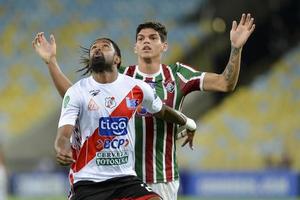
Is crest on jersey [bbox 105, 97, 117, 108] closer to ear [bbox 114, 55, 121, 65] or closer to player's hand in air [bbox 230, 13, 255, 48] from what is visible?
ear [bbox 114, 55, 121, 65]

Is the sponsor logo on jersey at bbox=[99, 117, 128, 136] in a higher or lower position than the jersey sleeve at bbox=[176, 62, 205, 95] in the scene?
lower

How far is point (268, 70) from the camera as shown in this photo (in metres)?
22.1

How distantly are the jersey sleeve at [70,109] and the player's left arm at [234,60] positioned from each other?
1.69 metres

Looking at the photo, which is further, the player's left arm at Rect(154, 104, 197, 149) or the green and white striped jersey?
the green and white striped jersey

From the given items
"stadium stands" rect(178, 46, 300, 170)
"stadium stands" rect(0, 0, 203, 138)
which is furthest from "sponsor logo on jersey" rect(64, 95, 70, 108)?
"stadium stands" rect(0, 0, 203, 138)

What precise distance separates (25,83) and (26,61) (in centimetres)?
62

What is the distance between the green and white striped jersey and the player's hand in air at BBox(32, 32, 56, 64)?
0.64 metres

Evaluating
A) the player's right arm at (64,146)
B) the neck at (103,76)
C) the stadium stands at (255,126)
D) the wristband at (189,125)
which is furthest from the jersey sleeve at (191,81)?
the stadium stands at (255,126)

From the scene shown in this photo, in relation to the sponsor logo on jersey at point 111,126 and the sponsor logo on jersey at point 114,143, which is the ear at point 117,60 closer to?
the sponsor logo on jersey at point 111,126

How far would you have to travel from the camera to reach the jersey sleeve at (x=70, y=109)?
597 cm

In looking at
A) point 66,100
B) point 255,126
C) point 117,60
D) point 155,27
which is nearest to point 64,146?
point 66,100

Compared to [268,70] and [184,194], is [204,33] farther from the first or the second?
[184,194]

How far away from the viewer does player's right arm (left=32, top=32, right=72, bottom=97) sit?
23.1ft

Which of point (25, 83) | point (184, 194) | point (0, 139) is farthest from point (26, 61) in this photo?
point (184, 194)
